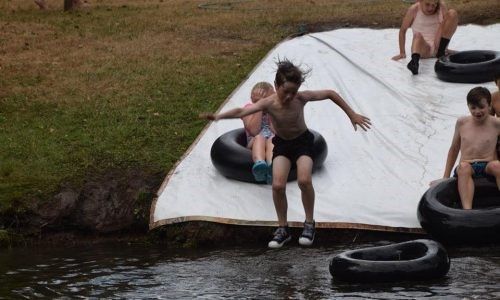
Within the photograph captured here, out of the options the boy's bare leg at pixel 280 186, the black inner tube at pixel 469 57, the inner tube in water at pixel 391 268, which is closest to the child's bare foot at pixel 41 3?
the black inner tube at pixel 469 57

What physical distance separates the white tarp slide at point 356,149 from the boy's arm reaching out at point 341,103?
995 mm

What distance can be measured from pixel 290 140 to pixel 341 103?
586 millimetres

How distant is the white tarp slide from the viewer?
8.87 m

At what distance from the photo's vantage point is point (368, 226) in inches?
338

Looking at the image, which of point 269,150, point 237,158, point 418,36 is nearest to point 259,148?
point 269,150

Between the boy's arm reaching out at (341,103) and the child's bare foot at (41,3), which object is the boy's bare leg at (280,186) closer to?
the boy's arm reaching out at (341,103)

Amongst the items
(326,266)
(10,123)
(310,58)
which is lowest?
(326,266)

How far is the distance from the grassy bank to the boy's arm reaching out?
2.20 m

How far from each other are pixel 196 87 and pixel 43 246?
14.2 feet

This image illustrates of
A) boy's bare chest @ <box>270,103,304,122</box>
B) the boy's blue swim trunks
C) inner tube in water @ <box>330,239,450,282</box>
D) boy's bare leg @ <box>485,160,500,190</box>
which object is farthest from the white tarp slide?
inner tube in water @ <box>330,239,450,282</box>

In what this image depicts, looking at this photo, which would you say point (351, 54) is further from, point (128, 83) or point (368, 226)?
point (368, 226)

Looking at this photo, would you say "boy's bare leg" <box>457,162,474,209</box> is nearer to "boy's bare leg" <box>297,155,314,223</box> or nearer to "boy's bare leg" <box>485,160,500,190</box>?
"boy's bare leg" <box>485,160,500,190</box>

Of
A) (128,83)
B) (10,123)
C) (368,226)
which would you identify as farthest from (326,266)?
(128,83)

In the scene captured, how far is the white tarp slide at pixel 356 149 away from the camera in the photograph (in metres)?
8.87
